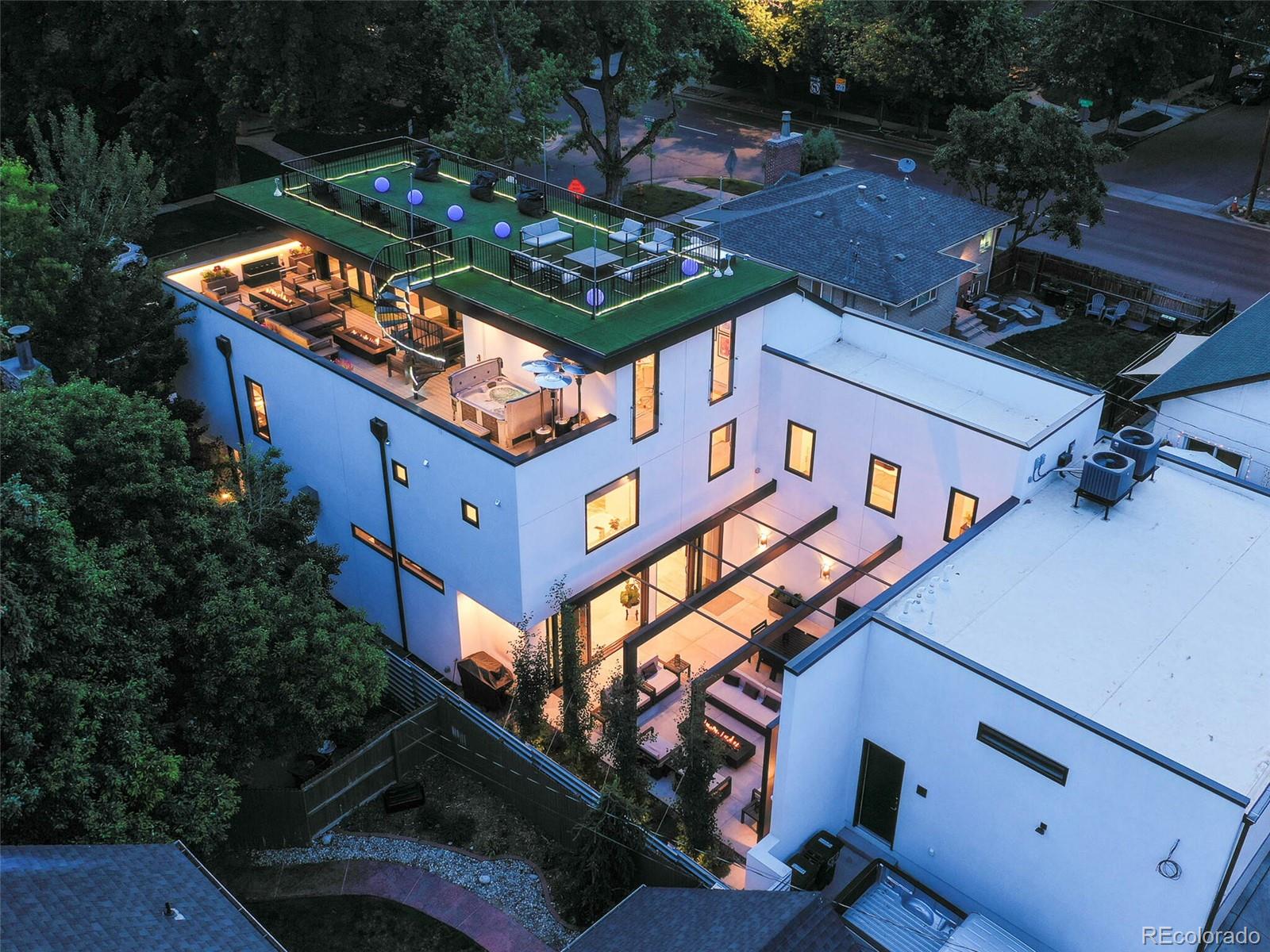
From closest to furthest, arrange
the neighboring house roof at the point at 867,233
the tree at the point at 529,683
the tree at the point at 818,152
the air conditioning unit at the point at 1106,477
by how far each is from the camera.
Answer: the air conditioning unit at the point at 1106,477 → the tree at the point at 529,683 → the neighboring house roof at the point at 867,233 → the tree at the point at 818,152

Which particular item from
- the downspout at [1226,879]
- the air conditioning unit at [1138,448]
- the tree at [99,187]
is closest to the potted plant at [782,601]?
the air conditioning unit at [1138,448]

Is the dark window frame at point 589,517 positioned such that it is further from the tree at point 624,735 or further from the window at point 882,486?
the window at point 882,486

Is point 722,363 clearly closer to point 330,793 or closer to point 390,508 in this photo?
point 390,508

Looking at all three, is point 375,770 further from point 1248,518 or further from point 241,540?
point 1248,518

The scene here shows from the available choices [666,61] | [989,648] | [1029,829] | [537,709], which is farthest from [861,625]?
[666,61]

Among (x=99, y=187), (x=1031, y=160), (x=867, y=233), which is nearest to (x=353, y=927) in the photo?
(x=99, y=187)
